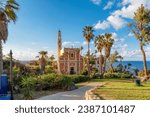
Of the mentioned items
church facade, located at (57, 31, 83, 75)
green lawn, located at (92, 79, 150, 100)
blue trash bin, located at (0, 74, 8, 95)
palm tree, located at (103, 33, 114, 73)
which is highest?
palm tree, located at (103, 33, 114, 73)

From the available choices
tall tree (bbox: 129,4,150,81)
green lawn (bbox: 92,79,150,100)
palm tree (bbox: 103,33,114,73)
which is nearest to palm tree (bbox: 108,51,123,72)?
palm tree (bbox: 103,33,114,73)

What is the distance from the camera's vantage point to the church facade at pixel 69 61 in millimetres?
59281

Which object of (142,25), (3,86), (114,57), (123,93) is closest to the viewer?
(3,86)

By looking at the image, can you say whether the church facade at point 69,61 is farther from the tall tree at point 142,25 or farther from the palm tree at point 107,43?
the tall tree at point 142,25

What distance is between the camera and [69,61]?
5959cm

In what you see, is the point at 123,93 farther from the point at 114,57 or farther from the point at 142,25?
the point at 114,57

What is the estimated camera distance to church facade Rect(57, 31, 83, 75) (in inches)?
2334

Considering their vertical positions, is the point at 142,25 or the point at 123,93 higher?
the point at 142,25

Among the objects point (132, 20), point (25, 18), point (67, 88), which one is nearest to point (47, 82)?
point (67, 88)

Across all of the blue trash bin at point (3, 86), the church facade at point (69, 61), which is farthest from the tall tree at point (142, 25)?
the blue trash bin at point (3, 86)

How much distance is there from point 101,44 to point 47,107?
54849 millimetres

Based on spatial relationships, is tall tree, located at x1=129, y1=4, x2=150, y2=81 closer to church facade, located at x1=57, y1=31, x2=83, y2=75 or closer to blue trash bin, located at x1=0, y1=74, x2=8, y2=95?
church facade, located at x1=57, y1=31, x2=83, y2=75

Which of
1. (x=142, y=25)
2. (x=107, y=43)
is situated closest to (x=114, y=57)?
(x=107, y=43)

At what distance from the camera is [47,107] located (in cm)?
905
